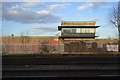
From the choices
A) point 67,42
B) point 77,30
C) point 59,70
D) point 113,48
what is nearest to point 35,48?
point 67,42

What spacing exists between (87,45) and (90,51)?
159cm

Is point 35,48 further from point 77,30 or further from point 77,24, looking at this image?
point 77,24

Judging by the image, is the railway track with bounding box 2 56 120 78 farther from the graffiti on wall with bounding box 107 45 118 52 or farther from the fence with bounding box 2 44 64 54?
the graffiti on wall with bounding box 107 45 118 52

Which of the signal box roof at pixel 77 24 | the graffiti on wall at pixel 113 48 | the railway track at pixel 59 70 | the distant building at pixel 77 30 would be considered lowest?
the railway track at pixel 59 70

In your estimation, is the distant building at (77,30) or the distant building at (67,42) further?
the distant building at (77,30)

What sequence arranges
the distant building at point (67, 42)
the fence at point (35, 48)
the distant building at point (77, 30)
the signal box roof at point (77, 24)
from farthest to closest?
the signal box roof at point (77, 24) < the distant building at point (77, 30) < the fence at point (35, 48) < the distant building at point (67, 42)

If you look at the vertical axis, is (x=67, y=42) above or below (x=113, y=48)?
above

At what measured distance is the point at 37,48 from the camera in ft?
139

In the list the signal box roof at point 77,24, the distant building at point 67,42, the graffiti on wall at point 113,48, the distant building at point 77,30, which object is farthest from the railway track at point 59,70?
the signal box roof at point 77,24

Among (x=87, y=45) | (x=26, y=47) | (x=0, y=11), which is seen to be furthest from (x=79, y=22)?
(x=0, y=11)

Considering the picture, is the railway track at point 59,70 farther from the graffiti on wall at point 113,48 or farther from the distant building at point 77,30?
the distant building at point 77,30

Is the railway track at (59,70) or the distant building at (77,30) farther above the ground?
the distant building at (77,30)

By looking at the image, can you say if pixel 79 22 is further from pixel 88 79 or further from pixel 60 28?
pixel 88 79

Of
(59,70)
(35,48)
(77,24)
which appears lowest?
(59,70)
